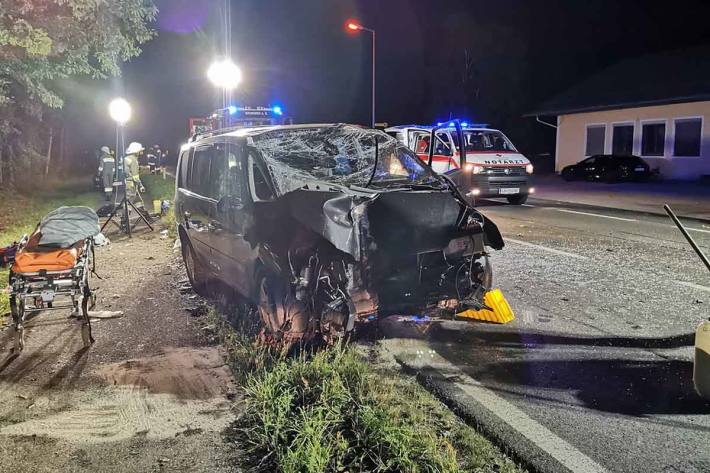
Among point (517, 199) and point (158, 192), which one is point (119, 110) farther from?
point (517, 199)

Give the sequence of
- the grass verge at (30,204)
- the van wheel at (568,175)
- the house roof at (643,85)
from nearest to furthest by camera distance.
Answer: the grass verge at (30,204) → the house roof at (643,85) → the van wheel at (568,175)

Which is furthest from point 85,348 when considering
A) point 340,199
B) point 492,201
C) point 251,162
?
point 492,201

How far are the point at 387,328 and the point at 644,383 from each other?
2324 millimetres

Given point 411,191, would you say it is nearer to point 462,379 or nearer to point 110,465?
point 462,379

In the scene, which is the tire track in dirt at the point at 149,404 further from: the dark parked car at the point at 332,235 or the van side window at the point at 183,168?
the van side window at the point at 183,168

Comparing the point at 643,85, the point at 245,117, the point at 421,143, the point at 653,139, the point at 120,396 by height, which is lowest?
the point at 120,396

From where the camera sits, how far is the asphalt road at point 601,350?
12.7ft

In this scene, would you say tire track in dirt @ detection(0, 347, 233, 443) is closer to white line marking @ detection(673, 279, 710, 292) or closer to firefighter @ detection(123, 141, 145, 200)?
white line marking @ detection(673, 279, 710, 292)

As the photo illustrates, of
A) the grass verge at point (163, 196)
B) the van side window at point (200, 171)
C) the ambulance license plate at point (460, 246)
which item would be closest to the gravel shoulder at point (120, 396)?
the van side window at point (200, 171)

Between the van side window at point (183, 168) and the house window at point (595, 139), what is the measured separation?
24525 mm

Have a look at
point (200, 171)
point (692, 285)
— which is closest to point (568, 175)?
point (692, 285)

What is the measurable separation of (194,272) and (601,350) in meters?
4.74

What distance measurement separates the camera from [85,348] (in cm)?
570

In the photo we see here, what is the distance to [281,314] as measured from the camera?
523 cm
